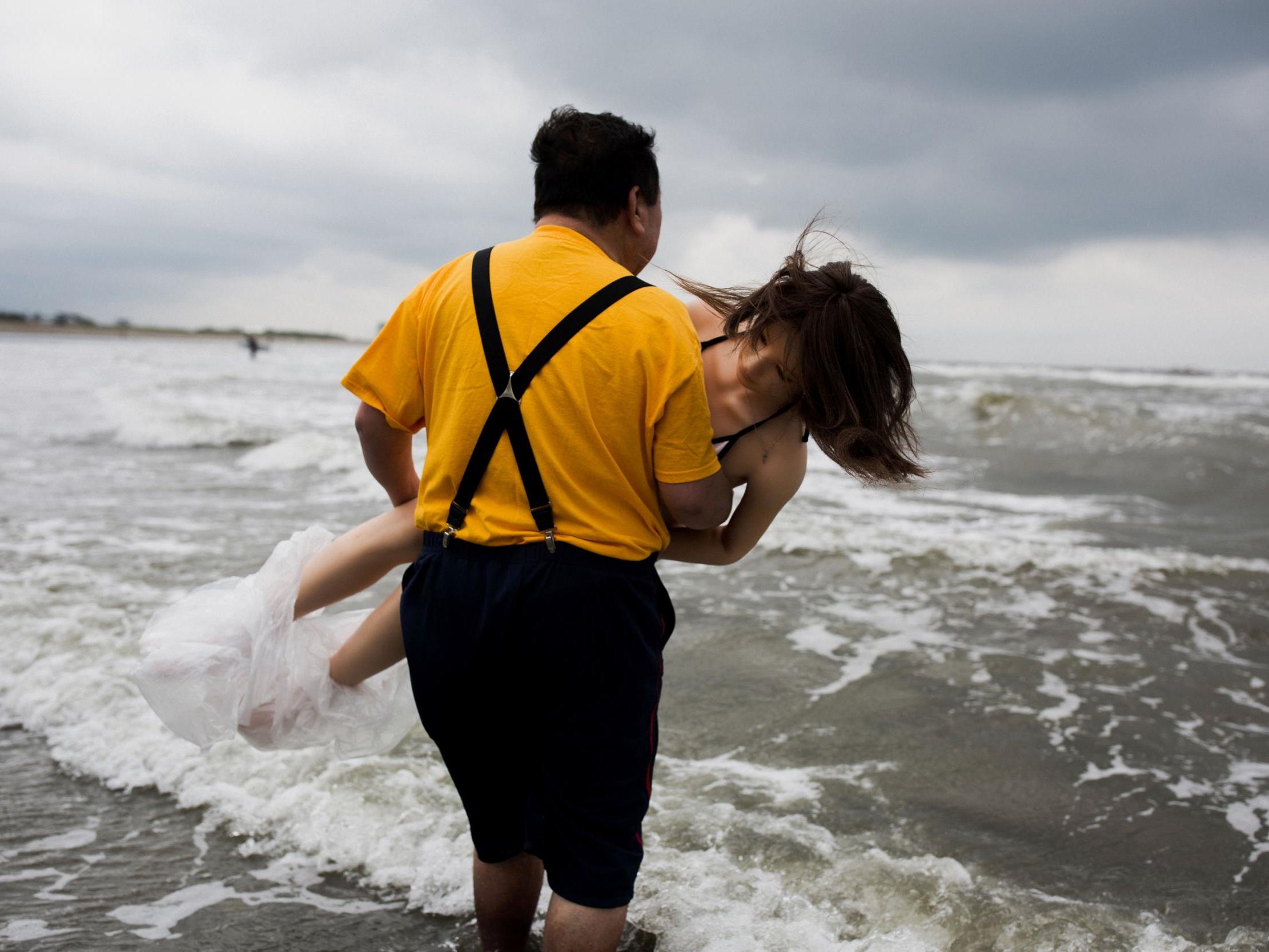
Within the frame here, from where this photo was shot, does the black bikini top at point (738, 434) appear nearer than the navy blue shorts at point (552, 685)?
No

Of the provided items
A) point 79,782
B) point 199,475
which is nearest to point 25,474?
point 199,475

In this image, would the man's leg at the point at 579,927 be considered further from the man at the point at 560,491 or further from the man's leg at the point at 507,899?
the man's leg at the point at 507,899

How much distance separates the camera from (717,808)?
4.03 metres

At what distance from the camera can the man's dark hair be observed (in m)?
2.08

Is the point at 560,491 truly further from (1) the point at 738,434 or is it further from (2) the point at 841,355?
(2) the point at 841,355

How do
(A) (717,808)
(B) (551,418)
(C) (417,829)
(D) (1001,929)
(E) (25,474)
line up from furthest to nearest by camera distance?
1. (E) (25,474)
2. (A) (717,808)
3. (C) (417,829)
4. (D) (1001,929)
5. (B) (551,418)

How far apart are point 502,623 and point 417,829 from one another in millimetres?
2082

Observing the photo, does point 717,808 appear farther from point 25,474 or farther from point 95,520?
point 25,474

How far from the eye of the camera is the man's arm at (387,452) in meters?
2.30

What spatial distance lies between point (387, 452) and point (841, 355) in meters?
1.10

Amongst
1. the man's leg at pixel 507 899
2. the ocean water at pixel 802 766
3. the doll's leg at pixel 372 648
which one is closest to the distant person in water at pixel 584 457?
the man's leg at pixel 507 899

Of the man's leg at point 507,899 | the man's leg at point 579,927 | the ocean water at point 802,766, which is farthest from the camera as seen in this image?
the ocean water at point 802,766

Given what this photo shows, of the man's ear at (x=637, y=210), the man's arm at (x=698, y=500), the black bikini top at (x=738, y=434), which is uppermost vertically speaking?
the man's ear at (x=637, y=210)

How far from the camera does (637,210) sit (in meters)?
2.18
